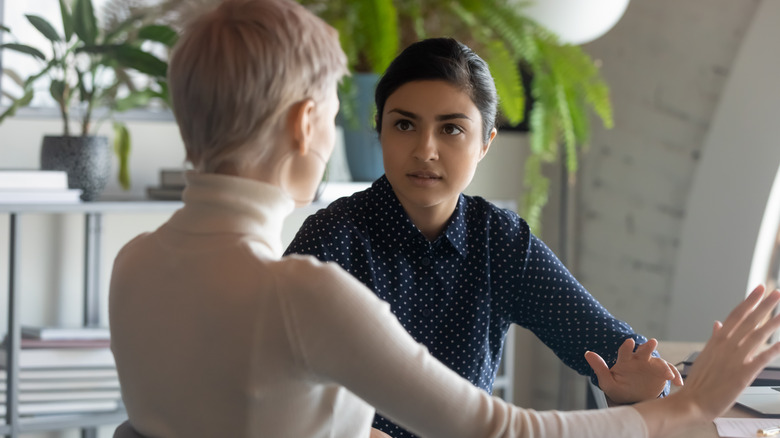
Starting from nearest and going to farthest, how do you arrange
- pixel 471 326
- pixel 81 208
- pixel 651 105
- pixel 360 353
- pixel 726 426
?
pixel 360 353
pixel 726 426
pixel 471 326
pixel 81 208
pixel 651 105

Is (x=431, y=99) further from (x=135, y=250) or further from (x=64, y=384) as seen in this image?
(x=64, y=384)

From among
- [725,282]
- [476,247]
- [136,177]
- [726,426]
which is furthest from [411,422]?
[725,282]

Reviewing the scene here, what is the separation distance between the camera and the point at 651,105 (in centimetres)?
307

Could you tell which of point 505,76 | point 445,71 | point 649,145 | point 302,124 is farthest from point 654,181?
point 302,124

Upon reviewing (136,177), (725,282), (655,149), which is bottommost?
(725,282)

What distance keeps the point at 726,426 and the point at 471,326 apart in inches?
17.3

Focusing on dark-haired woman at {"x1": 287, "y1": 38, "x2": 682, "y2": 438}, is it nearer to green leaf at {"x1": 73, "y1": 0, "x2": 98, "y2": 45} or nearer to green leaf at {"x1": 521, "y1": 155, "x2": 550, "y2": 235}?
green leaf at {"x1": 73, "y1": 0, "x2": 98, "y2": 45}

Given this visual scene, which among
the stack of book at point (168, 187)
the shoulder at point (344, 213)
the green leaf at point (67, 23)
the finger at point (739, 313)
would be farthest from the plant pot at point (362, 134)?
the finger at point (739, 313)

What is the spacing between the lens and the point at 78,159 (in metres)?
2.29

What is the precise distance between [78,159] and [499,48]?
48.1 inches

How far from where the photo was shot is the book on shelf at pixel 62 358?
2266mm

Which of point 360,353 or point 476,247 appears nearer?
point 360,353

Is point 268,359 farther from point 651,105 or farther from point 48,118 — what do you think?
point 651,105

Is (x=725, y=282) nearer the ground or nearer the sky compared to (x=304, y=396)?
nearer the ground
